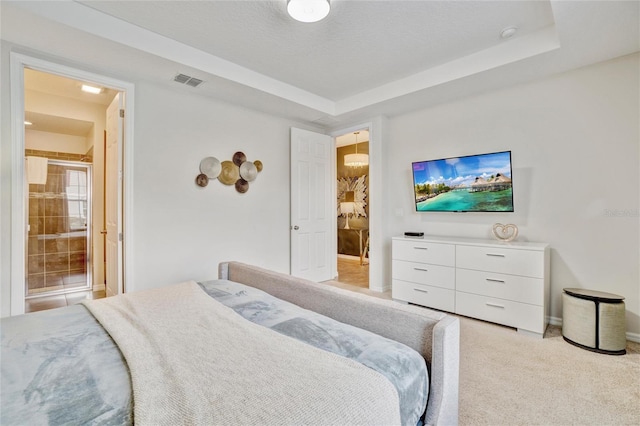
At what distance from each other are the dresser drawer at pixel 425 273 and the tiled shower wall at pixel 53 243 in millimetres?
4647

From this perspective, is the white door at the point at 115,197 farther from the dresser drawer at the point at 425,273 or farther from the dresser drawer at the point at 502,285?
the dresser drawer at the point at 502,285

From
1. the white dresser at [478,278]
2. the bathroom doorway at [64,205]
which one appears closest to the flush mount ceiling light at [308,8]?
the white dresser at [478,278]

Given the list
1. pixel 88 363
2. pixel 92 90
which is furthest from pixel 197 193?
pixel 88 363

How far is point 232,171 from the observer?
12.1 feet

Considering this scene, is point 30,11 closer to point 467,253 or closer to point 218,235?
point 218,235

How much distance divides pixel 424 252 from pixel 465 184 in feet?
3.07

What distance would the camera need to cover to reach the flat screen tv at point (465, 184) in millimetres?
3211

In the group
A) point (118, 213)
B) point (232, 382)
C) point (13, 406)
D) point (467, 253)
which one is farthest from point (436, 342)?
point (118, 213)

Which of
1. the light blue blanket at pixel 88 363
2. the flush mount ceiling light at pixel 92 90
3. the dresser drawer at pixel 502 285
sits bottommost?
the dresser drawer at pixel 502 285

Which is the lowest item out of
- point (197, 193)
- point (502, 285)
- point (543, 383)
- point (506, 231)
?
point (543, 383)

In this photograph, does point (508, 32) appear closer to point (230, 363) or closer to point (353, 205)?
point (230, 363)

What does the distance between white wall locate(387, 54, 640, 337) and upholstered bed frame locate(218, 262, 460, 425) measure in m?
2.44

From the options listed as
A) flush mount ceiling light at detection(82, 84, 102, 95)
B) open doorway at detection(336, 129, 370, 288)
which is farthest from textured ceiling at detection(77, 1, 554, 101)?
open doorway at detection(336, 129, 370, 288)

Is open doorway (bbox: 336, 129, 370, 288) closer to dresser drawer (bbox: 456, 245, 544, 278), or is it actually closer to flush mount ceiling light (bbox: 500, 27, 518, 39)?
dresser drawer (bbox: 456, 245, 544, 278)
